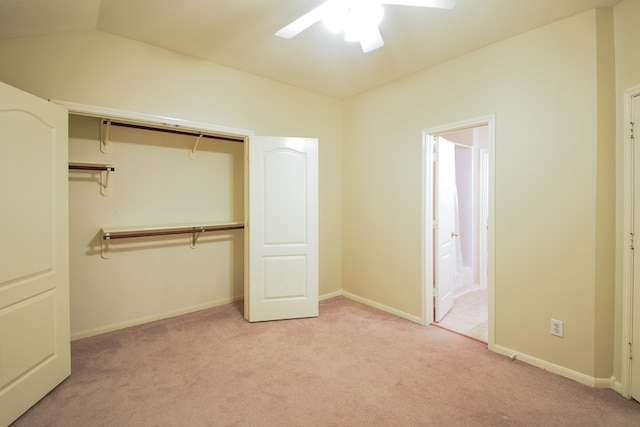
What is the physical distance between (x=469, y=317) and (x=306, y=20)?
3.35 metres

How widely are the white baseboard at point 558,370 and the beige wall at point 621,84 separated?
0.10m

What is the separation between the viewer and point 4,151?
1.63m

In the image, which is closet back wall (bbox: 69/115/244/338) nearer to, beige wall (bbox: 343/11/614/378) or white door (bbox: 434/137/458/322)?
beige wall (bbox: 343/11/614/378)

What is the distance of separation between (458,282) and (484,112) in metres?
2.62

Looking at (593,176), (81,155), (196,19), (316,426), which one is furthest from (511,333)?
(81,155)

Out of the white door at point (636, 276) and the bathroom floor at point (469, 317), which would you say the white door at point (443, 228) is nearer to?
the bathroom floor at point (469, 317)

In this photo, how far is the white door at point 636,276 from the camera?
182cm

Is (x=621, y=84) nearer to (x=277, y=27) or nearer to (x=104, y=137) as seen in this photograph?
(x=277, y=27)

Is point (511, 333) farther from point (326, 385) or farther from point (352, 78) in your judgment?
point (352, 78)

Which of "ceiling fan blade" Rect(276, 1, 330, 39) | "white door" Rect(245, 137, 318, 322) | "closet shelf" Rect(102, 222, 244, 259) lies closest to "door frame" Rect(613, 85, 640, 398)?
"ceiling fan blade" Rect(276, 1, 330, 39)

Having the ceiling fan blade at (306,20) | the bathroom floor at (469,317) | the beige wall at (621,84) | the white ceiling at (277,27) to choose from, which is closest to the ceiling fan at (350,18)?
the ceiling fan blade at (306,20)

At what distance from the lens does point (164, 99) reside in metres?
2.68

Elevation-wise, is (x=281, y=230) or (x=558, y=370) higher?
(x=281, y=230)

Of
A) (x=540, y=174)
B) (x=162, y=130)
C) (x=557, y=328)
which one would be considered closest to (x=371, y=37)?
(x=540, y=174)
